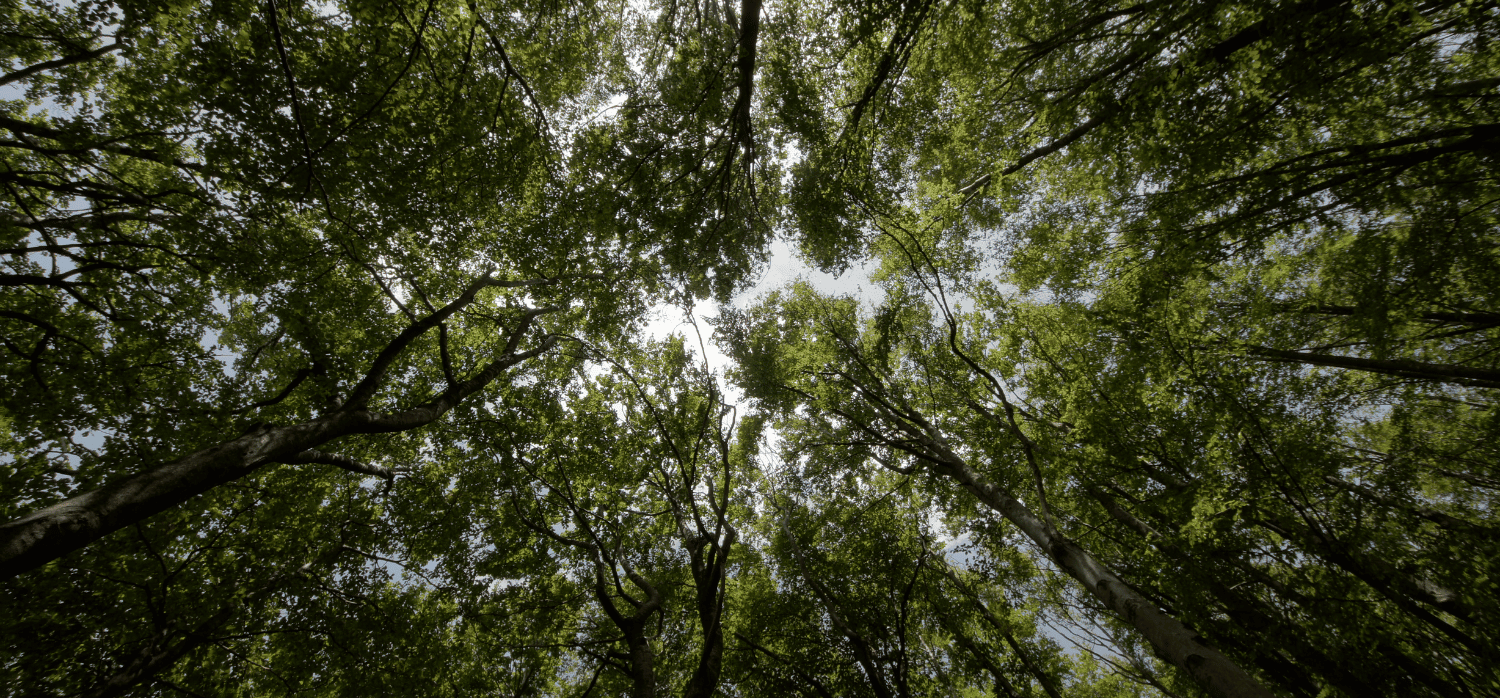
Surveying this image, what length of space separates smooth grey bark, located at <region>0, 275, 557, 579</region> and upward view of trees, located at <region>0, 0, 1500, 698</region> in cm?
4

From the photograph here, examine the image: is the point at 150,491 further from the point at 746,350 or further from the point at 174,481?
the point at 746,350

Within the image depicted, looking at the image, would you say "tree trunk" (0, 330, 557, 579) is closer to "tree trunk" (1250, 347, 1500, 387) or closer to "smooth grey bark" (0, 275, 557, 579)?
"smooth grey bark" (0, 275, 557, 579)

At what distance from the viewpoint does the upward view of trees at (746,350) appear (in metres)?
5.09

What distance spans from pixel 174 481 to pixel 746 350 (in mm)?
9206

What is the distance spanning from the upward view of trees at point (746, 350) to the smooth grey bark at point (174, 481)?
0.04 metres

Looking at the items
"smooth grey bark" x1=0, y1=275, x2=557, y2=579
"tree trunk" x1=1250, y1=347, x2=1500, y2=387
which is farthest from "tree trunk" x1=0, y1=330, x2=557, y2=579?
"tree trunk" x1=1250, y1=347, x2=1500, y2=387

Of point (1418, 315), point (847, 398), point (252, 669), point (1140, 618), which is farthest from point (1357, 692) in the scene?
point (252, 669)

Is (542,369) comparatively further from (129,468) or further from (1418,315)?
(1418,315)

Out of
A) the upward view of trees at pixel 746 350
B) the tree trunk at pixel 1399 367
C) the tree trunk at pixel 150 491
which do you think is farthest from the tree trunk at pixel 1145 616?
the tree trunk at pixel 150 491

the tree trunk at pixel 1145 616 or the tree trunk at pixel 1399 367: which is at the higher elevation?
the tree trunk at pixel 1399 367

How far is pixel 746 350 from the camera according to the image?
37.6 ft

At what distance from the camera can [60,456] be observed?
287 inches

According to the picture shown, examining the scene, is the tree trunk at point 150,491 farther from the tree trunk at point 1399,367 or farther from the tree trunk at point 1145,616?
the tree trunk at point 1399,367

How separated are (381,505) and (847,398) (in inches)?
433
